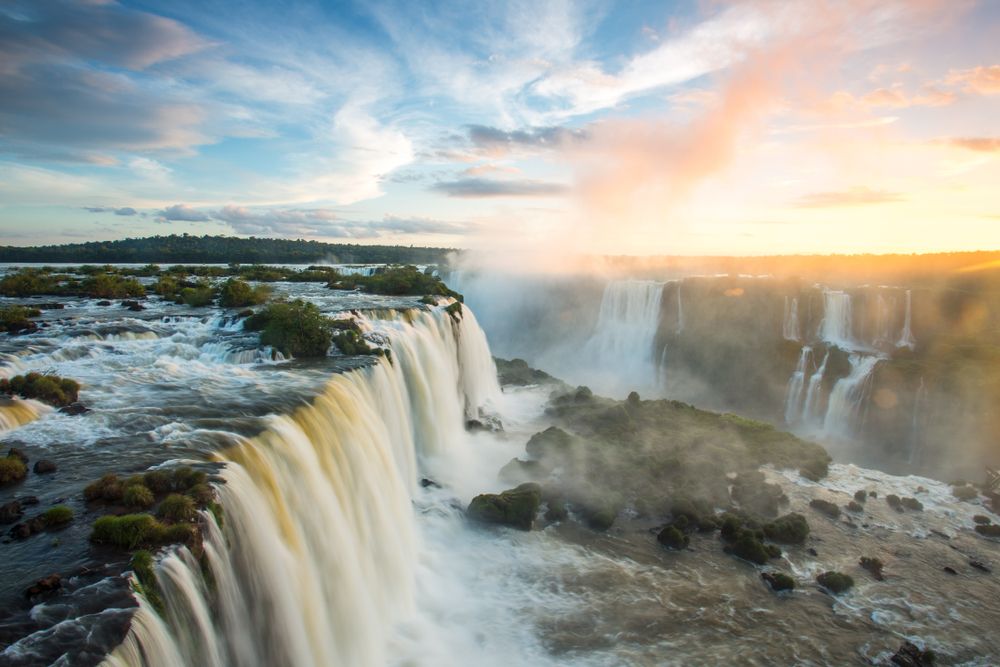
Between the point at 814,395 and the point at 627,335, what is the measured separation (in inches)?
754

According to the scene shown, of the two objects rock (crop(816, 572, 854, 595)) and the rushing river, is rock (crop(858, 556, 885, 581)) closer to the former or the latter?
the rushing river

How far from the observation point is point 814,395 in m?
41.3

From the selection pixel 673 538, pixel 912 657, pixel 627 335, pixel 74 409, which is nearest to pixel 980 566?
pixel 912 657

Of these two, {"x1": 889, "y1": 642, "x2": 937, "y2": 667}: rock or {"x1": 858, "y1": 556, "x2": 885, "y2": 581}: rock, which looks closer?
{"x1": 889, "y1": 642, "x2": 937, "y2": 667}: rock

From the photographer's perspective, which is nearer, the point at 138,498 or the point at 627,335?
the point at 138,498

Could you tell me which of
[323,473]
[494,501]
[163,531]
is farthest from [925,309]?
[163,531]

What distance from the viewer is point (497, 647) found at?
13266 mm

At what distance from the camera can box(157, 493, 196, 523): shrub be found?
327 inches

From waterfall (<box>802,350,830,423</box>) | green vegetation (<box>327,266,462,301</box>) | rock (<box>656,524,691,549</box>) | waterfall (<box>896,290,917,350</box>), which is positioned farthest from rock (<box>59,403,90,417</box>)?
waterfall (<box>896,290,917,350</box>)

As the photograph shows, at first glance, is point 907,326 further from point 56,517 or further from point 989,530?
point 56,517

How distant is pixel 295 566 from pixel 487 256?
74306mm

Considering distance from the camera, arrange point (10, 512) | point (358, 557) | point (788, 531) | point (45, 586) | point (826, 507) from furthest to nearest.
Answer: point (826, 507), point (788, 531), point (358, 557), point (10, 512), point (45, 586)

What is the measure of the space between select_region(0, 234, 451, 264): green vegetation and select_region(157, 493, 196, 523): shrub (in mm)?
74128

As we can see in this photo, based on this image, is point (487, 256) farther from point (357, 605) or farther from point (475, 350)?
point (357, 605)
